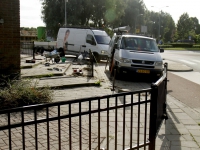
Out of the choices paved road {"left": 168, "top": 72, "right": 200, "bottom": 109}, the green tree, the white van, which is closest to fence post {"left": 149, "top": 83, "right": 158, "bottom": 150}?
paved road {"left": 168, "top": 72, "right": 200, "bottom": 109}

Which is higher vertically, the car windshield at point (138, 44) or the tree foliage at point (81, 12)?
the tree foliage at point (81, 12)

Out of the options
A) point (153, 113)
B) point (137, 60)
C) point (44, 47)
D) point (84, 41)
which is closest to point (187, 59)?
point (84, 41)

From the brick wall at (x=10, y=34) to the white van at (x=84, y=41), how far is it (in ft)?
36.9

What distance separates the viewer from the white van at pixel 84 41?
804 inches

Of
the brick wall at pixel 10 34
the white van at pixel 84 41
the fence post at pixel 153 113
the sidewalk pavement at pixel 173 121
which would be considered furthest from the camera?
the white van at pixel 84 41

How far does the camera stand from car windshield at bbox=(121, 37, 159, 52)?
12.3 m

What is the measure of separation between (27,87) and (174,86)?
21.4 feet

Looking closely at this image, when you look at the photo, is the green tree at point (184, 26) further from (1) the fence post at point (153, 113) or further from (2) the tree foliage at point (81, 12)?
(1) the fence post at point (153, 113)

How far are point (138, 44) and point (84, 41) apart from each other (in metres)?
9.88

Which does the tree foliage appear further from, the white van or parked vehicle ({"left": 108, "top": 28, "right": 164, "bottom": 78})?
parked vehicle ({"left": 108, "top": 28, "right": 164, "bottom": 78})

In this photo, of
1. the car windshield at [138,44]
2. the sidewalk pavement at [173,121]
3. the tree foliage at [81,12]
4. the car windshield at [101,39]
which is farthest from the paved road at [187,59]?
the tree foliage at [81,12]

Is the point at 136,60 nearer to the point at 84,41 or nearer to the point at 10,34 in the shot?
the point at 10,34

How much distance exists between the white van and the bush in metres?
14.0

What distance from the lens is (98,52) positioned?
66.8ft
